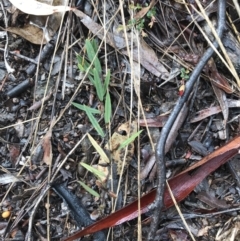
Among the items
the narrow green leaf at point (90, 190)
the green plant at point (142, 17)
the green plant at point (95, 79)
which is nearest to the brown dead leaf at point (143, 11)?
the green plant at point (142, 17)

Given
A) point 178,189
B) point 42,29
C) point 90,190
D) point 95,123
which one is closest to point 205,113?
point 178,189

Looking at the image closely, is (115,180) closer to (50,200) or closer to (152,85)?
(50,200)

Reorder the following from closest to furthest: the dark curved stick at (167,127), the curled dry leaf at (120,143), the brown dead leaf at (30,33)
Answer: the dark curved stick at (167,127) → the curled dry leaf at (120,143) → the brown dead leaf at (30,33)

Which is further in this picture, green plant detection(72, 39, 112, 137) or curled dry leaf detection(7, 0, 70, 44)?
curled dry leaf detection(7, 0, 70, 44)

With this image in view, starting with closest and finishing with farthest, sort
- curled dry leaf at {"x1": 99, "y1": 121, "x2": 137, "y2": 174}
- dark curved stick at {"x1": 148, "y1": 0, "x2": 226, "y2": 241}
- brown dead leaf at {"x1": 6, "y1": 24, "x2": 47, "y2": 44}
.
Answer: dark curved stick at {"x1": 148, "y1": 0, "x2": 226, "y2": 241} < curled dry leaf at {"x1": 99, "y1": 121, "x2": 137, "y2": 174} < brown dead leaf at {"x1": 6, "y1": 24, "x2": 47, "y2": 44}

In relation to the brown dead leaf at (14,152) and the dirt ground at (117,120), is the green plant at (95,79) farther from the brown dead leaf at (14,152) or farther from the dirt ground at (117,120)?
the brown dead leaf at (14,152)

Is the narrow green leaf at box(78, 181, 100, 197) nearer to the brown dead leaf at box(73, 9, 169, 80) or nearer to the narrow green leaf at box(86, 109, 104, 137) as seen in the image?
the narrow green leaf at box(86, 109, 104, 137)

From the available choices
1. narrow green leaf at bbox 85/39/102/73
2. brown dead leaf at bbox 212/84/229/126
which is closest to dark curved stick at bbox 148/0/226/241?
brown dead leaf at bbox 212/84/229/126

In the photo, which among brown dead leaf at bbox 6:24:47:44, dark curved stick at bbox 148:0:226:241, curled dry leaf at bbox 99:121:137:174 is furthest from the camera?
brown dead leaf at bbox 6:24:47:44
